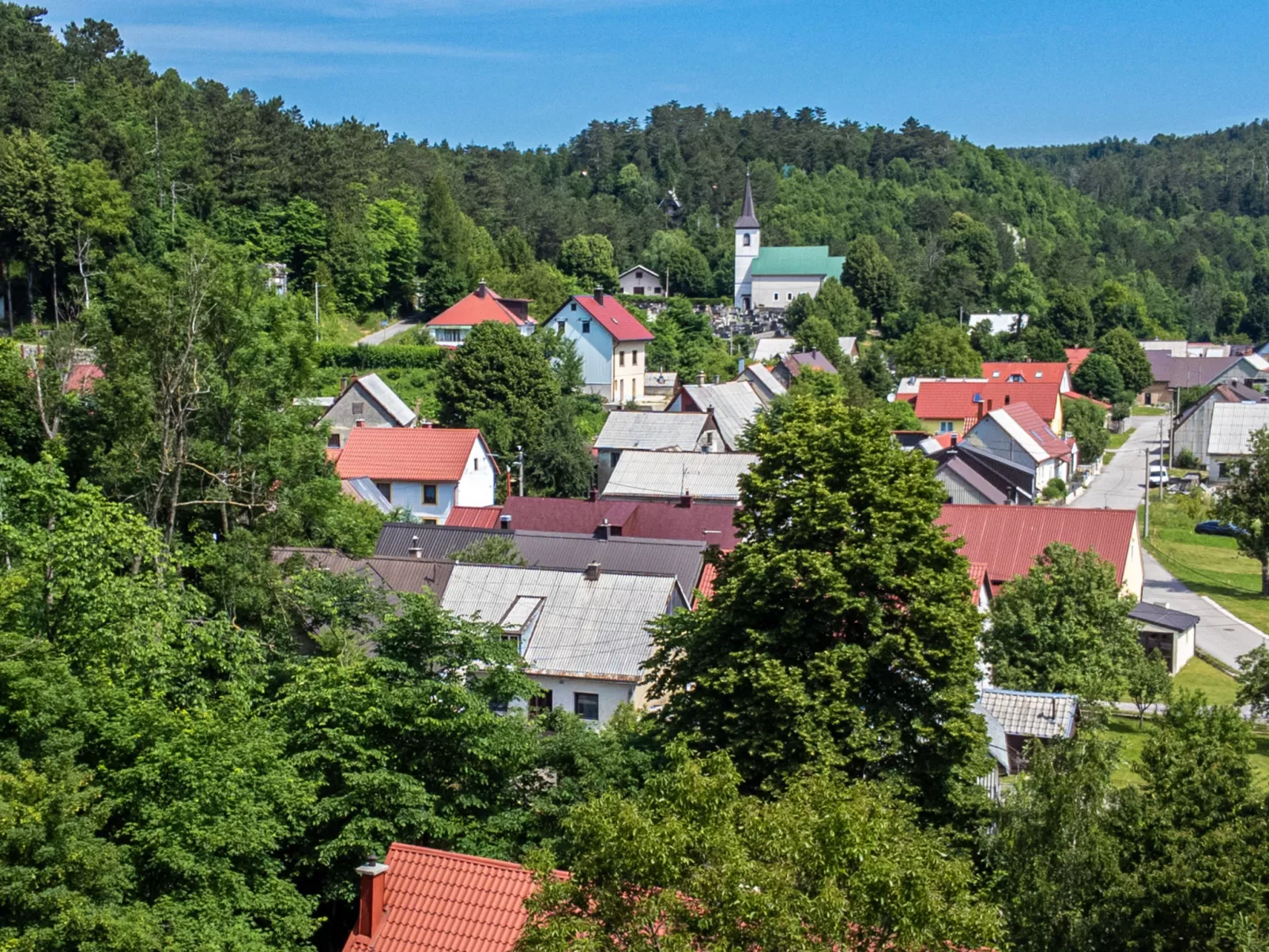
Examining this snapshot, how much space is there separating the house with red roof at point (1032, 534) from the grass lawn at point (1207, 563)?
6443 mm

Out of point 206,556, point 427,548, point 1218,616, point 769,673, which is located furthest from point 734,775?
point 1218,616

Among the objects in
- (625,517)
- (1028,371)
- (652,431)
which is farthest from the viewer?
(1028,371)

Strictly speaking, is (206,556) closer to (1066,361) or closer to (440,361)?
(440,361)

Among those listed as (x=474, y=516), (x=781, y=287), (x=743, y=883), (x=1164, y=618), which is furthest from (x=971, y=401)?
(x=743, y=883)

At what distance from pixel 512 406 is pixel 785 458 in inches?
1344

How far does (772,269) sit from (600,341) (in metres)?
47.3

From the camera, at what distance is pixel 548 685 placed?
25797mm

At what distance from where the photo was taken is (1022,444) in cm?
5638

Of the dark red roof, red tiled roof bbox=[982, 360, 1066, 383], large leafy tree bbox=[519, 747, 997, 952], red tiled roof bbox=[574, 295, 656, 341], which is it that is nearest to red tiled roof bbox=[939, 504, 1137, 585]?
the dark red roof

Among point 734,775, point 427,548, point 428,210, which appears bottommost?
point 427,548

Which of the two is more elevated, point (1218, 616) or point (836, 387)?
point (836, 387)

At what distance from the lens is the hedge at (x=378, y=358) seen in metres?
62.2

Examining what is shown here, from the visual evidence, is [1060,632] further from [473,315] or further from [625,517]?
[473,315]

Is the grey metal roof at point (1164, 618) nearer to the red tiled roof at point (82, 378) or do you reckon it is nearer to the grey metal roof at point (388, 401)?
the red tiled roof at point (82, 378)
